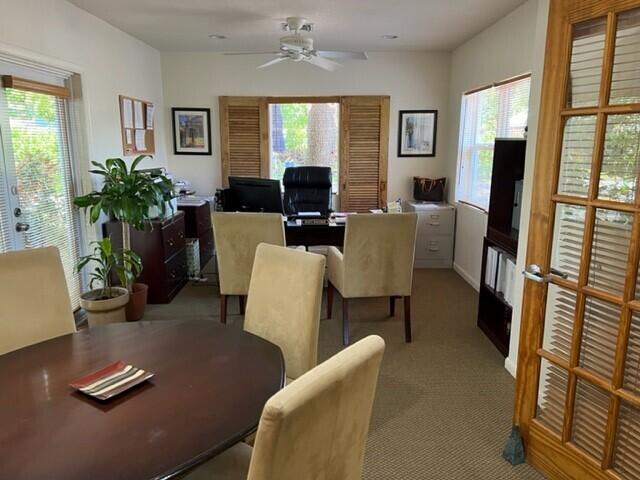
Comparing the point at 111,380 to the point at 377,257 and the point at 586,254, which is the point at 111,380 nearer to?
the point at 586,254

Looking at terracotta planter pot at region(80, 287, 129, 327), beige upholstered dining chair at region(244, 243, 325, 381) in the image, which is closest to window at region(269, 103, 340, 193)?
terracotta planter pot at region(80, 287, 129, 327)

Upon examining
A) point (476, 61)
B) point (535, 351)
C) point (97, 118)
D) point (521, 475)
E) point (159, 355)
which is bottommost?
point (521, 475)

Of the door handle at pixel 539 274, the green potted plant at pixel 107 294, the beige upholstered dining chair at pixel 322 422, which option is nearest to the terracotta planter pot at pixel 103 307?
the green potted plant at pixel 107 294

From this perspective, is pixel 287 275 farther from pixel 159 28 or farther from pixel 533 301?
pixel 159 28

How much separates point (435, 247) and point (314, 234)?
6.42 feet

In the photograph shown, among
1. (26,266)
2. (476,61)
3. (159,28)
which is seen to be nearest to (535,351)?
(26,266)

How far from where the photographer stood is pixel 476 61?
4.60 m

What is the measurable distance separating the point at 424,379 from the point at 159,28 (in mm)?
3867

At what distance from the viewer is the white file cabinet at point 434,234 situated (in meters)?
5.18

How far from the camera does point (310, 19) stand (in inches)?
155

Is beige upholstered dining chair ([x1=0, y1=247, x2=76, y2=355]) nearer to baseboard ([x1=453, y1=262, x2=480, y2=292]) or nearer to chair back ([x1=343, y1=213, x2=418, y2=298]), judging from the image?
chair back ([x1=343, y1=213, x2=418, y2=298])

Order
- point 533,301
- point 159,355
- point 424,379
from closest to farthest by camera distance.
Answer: point 159,355, point 533,301, point 424,379

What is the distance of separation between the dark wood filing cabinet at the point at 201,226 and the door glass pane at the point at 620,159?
407cm

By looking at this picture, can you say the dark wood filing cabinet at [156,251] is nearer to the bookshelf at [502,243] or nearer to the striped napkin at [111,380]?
the striped napkin at [111,380]
